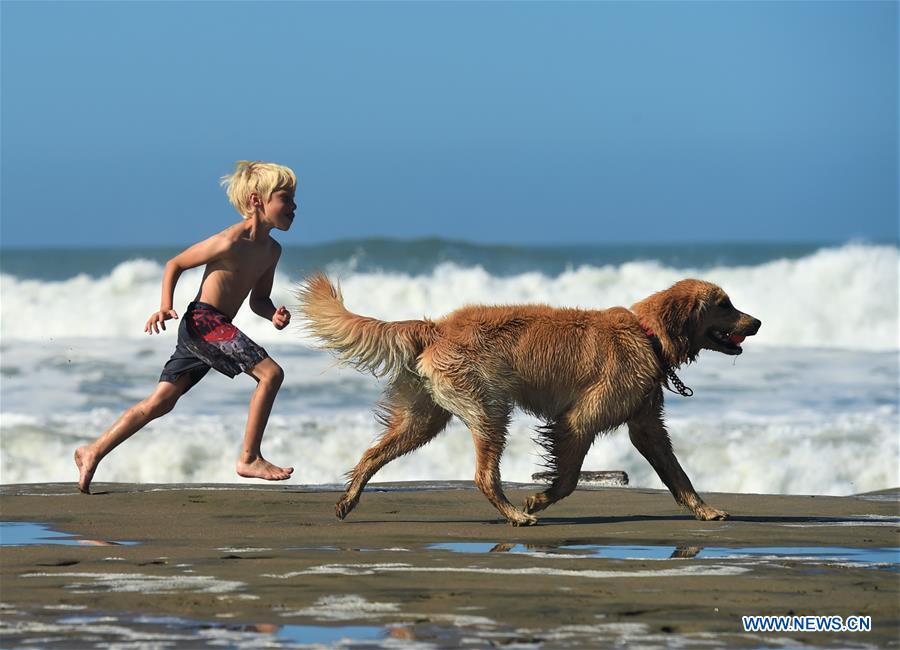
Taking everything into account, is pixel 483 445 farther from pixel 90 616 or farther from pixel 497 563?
pixel 90 616

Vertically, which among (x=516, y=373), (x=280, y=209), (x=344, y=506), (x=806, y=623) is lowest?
(x=806, y=623)

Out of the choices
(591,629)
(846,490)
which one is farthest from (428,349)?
(846,490)

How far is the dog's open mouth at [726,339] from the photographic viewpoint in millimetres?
7754

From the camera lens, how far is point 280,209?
743cm

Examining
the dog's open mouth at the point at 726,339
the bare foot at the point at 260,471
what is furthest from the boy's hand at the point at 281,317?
the dog's open mouth at the point at 726,339

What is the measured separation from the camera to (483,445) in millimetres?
7102

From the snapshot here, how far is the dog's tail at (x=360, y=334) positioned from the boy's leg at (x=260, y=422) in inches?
12.8

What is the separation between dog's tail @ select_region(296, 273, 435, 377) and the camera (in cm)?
705

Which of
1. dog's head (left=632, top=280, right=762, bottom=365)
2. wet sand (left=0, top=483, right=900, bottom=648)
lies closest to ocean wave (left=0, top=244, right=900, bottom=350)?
wet sand (left=0, top=483, right=900, bottom=648)

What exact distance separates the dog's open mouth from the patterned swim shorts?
253cm

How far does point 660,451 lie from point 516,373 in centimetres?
→ 100

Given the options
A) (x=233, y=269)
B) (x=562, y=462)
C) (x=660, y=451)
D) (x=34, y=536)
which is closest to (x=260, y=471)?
(x=233, y=269)

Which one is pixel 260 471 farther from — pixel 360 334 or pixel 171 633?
pixel 171 633

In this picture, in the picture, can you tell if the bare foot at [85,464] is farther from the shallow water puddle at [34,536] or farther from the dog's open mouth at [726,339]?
the dog's open mouth at [726,339]
